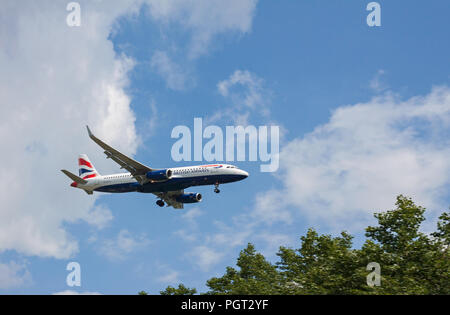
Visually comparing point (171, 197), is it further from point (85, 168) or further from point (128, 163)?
point (85, 168)

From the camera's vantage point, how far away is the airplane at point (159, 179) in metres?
65.6

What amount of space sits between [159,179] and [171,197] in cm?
1565

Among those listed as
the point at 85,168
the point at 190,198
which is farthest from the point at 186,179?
the point at 85,168


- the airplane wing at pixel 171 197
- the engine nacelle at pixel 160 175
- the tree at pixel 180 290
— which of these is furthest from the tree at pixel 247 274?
the airplane wing at pixel 171 197

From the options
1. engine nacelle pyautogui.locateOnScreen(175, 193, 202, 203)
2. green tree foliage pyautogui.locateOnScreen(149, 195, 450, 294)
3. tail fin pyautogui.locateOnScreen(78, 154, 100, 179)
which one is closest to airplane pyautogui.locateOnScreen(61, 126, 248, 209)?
engine nacelle pyautogui.locateOnScreen(175, 193, 202, 203)

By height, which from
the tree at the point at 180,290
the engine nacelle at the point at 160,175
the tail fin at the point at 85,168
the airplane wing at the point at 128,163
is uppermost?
the tail fin at the point at 85,168

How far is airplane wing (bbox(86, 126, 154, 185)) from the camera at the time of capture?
66719mm

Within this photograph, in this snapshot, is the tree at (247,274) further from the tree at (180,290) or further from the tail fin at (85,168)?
the tail fin at (85,168)

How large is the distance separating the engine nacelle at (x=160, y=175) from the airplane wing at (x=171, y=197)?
13.3m

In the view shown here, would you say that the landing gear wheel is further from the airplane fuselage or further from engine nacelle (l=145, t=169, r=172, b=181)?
engine nacelle (l=145, t=169, r=172, b=181)

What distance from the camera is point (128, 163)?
70250mm

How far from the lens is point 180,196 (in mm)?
82812
